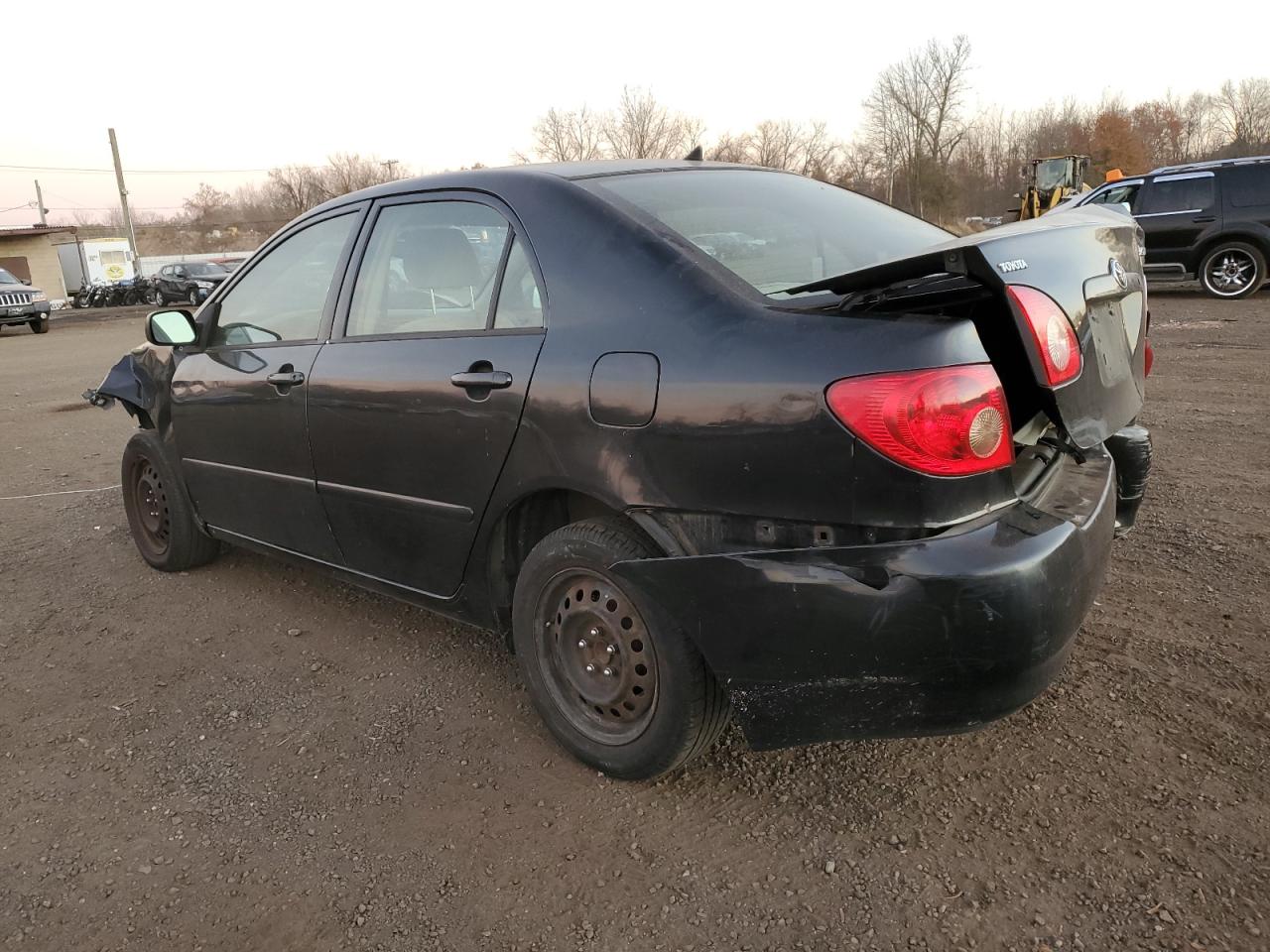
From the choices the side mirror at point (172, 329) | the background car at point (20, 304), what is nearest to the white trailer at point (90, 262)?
the background car at point (20, 304)

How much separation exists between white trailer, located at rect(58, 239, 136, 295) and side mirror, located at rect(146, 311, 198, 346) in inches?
2012

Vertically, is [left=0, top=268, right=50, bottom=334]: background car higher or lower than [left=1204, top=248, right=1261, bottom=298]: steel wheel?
higher

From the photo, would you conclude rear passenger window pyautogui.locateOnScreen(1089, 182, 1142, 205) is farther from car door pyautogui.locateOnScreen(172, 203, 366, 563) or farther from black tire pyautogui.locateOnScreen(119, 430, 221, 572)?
black tire pyautogui.locateOnScreen(119, 430, 221, 572)

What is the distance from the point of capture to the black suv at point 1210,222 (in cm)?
1211

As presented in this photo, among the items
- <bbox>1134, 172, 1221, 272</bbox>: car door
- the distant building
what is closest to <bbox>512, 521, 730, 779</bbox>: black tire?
<bbox>1134, 172, 1221, 272</bbox>: car door

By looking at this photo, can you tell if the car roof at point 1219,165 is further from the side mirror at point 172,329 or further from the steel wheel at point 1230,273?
the side mirror at point 172,329

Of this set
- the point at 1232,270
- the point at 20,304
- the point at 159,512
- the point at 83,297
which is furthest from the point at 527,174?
the point at 83,297

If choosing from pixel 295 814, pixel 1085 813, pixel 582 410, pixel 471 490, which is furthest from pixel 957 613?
pixel 295 814

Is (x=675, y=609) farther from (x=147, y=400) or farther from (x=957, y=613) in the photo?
(x=147, y=400)

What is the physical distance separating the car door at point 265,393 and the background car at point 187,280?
Answer: 29.4m

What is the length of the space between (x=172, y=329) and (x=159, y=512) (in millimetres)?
1030

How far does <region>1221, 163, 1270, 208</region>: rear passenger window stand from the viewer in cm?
1205

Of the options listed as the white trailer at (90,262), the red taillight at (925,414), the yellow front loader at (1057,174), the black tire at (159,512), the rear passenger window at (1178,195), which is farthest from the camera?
the white trailer at (90,262)

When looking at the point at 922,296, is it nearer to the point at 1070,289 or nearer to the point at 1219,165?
the point at 1070,289
